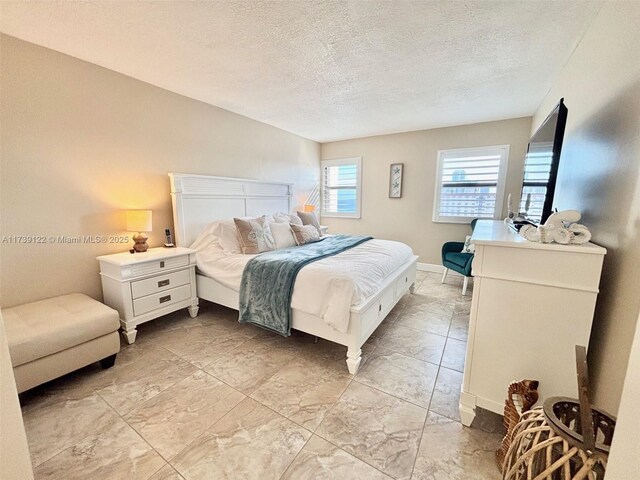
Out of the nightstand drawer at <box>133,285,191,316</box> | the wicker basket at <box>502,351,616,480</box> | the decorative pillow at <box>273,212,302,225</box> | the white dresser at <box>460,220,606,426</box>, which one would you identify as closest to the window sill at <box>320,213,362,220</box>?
the decorative pillow at <box>273,212,302,225</box>

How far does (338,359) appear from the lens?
2.20 meters

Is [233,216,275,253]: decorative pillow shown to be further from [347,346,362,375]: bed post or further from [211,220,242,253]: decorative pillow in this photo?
[347,346,362,375]: bed post

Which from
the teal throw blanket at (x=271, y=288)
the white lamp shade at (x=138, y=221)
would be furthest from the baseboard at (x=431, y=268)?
the white lamp shade at (x=138, y=221)

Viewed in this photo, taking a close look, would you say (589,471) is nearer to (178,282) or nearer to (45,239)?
(178,282)

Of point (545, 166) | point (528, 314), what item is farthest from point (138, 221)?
point (545, 166)

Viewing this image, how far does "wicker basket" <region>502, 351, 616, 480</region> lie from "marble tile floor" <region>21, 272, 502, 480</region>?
52 cm

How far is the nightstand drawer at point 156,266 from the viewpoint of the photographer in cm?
234

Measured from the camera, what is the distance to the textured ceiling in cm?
168

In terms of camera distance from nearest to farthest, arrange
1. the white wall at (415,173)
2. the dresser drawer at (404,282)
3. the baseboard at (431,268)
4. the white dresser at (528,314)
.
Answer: the white dresser at (528,314), the dresser drawer at (404,282), the white wall at (415,173), the baseboard at (431,268)

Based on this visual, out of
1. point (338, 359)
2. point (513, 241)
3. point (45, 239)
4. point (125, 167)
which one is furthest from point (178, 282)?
point (513, 241)

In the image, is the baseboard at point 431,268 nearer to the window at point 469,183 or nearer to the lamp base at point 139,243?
the window at point 469,183

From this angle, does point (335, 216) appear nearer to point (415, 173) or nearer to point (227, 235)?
point (415, 173)

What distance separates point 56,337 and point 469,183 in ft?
16.6

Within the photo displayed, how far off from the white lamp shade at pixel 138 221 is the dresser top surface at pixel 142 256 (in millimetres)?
247
